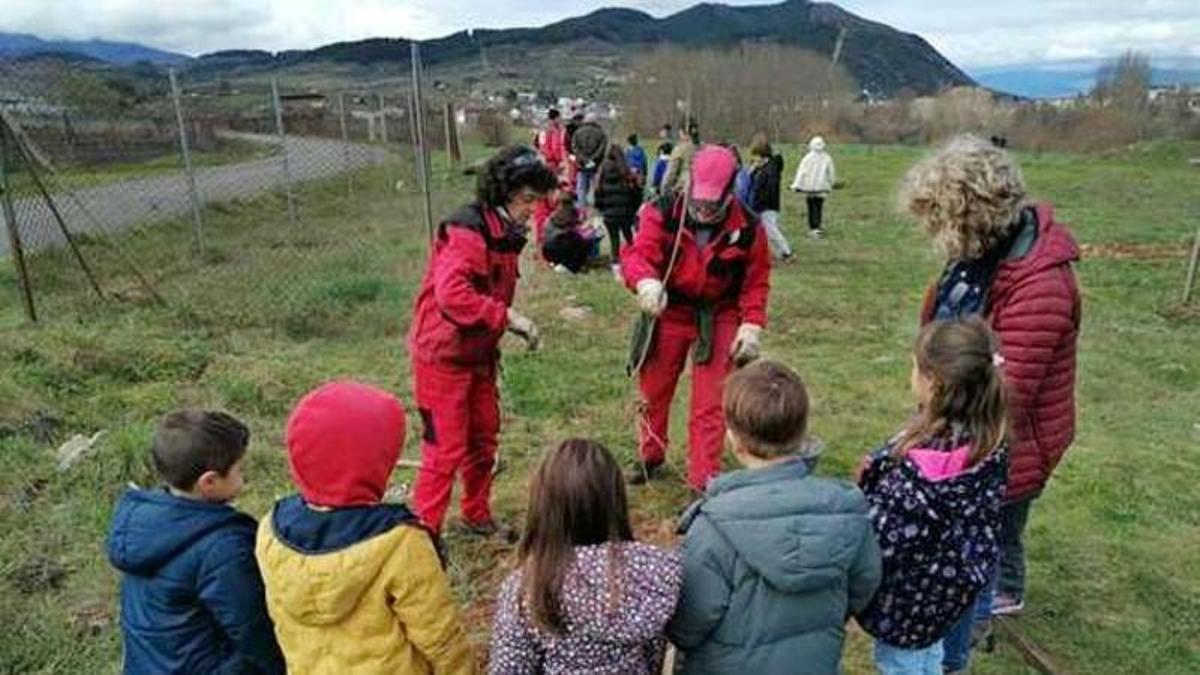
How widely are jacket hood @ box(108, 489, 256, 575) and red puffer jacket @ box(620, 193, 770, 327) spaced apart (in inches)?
82.9

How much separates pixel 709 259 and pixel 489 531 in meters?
1.48

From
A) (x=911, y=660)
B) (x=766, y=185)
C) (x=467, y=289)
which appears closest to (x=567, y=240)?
(x=766, y=185)

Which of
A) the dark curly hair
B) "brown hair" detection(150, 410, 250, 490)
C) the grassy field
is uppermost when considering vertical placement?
the dark curly hair

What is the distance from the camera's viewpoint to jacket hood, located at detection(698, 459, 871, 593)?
195 centimetres

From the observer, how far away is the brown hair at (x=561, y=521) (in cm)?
189

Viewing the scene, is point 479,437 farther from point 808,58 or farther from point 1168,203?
point 808,58

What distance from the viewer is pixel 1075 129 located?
3559 cm

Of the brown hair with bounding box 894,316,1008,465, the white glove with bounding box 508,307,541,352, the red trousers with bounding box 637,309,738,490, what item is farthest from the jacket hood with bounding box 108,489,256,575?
the red trousers with bounding box 637,309,738,490

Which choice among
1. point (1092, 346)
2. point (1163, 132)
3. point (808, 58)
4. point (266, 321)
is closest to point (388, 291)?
point (266, 321)

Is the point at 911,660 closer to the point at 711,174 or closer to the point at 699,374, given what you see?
the point at 699,374

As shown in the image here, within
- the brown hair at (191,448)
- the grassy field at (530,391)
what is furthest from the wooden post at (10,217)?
the brown hair at (191,448)

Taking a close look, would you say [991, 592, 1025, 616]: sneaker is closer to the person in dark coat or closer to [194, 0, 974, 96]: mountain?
the person in dark coat

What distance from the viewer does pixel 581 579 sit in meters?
1.89

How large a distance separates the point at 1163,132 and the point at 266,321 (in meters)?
34.6
